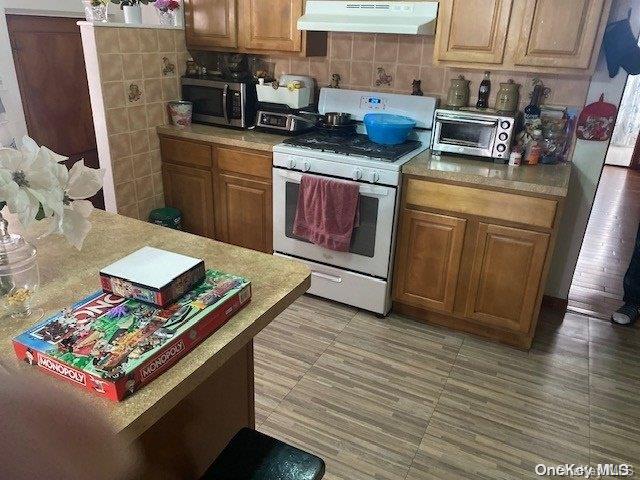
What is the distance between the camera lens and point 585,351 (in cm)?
267

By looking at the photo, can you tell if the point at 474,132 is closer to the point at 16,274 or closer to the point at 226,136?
the point at 226,136

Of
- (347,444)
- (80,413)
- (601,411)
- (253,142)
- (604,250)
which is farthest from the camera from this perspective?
(604,250)

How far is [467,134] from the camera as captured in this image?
2.71 metres

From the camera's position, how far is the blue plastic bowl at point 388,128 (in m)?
2.87

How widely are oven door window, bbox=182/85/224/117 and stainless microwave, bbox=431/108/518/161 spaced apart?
145 cm

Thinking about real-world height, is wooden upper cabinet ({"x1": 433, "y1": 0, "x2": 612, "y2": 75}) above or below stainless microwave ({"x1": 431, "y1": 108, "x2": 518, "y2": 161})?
above

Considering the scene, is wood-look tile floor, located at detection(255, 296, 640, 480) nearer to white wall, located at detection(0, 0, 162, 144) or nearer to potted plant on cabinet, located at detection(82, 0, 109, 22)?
potted plant on cabinet, located at detection(82, 0, 109, 22)

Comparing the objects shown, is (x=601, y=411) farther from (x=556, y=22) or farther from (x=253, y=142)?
(x=253, y=142)

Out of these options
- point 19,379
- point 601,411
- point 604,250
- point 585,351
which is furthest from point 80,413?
point 604,250

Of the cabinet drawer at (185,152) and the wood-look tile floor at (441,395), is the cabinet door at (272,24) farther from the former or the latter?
the wood-look tile floor at (441,395)

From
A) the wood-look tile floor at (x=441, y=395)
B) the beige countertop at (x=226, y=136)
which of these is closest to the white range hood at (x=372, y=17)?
the beige countertop at (x=226, y=136)

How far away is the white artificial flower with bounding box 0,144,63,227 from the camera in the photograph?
1021 mm

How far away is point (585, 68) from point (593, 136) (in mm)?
438

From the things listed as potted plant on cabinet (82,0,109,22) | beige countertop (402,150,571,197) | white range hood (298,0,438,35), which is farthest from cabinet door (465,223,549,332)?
potted plant on cabinet (82,0,109,22)
